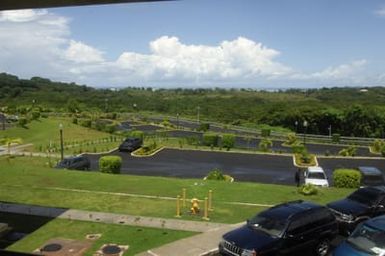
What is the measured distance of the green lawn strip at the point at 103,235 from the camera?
13.6 meters

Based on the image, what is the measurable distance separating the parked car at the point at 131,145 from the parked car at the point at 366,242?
33.5 m

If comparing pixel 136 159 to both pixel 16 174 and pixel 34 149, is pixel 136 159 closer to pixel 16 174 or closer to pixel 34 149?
pixel 34 149

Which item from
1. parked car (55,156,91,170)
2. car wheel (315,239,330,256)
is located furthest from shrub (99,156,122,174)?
car wheel (315,239,330,256)

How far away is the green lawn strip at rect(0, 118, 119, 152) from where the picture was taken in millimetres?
50797

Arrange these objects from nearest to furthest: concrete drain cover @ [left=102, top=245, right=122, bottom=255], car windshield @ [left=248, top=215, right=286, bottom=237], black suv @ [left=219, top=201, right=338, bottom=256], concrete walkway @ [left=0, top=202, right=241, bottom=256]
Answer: black suv @ [left=219, top=201, right=338, bottom=256]
car windshield @ [left=248, top=215, right=286, bottom=237]
concrete walkway @ [left=0, top=202, right=241, bottom=256]
concrete drain cover @ [left=102, top=245, right=122, bottom=255]

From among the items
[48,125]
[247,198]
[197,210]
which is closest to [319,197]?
[247,198]

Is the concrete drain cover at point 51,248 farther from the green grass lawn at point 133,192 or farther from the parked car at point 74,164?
the parked car at point 74,164

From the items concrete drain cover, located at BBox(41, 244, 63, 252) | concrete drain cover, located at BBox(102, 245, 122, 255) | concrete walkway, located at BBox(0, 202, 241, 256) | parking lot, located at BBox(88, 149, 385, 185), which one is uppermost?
concrete walkway, located at BBox(0, 202, 241, 256)

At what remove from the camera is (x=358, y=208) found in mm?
14195

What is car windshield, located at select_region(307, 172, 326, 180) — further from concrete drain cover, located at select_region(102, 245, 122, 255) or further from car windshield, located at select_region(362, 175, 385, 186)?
concrete drain cover, located at select_region(102, 245, 122, 255)

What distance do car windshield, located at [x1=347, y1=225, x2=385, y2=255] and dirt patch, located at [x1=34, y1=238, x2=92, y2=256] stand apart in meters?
7.15

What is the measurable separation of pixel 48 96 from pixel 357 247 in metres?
126

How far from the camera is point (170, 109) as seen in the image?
431 feet

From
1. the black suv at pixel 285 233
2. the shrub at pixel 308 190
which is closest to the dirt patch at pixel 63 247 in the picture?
the black suv at pixel 285 233
